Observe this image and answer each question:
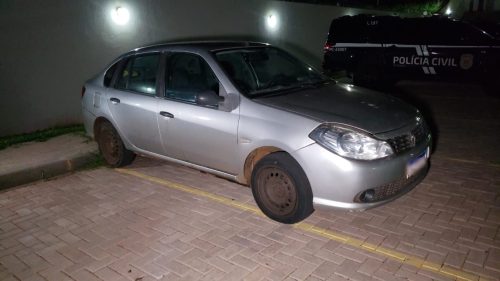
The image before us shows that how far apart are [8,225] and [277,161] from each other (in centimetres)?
290

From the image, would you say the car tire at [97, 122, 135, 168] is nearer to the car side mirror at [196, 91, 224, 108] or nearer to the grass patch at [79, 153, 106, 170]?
the grass patch at [79, 153, 106, 170]

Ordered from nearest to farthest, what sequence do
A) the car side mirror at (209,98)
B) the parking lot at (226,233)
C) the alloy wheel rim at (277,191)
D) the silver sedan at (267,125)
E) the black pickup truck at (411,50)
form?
1. the parking lot at (226,233)
2. the silver sedan at (267,125)
3. the alloy wheel rim at (277,191)
4. the car side mirror at (209,98)
5. the black pickup truck at (411,50)

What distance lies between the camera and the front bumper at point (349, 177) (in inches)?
130

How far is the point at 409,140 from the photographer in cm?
366

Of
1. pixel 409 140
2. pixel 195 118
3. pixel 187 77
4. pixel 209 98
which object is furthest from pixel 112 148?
pixel 409 140

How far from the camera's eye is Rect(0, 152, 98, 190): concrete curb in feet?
17.0

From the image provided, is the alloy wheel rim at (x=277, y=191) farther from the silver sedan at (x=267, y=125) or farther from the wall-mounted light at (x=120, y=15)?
the wall-mounted light at (x=120, y=15)

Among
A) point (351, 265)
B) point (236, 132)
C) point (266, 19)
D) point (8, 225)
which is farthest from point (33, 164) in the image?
point (266, 19)

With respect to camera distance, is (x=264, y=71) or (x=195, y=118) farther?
(x=264, y=71)

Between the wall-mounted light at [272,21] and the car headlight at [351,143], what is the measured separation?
30.4 feet

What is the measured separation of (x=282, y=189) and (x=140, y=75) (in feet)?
8.27

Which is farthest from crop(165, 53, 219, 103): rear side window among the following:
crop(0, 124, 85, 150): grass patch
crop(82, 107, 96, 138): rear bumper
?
crop(0, 124, 85, 150): grass patch

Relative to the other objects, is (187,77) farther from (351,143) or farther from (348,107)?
(351,143)

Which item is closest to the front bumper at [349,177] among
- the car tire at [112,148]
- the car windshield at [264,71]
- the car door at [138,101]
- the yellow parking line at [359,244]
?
the yellow parking line at [359,244]
